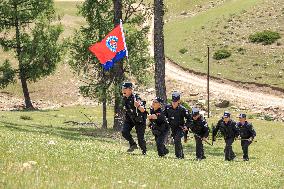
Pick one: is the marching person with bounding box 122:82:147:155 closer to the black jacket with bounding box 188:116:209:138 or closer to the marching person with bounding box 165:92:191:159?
the marching person with bounding box 165:92:191:159

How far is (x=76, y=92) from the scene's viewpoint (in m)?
62.8

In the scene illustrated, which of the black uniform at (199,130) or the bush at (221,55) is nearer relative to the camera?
the black uniform at (199,130)

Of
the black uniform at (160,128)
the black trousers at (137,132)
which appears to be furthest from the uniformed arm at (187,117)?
the black trousers at (137,132)

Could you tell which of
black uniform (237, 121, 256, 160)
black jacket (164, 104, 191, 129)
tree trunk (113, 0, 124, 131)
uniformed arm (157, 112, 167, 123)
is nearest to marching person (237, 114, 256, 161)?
black uniform (237, 121, 256, 160)

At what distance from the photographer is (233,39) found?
254ft

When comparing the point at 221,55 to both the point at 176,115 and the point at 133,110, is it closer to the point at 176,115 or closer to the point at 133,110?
the point at 176,115

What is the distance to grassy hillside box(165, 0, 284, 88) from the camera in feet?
217

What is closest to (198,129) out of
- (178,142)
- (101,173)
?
(178,142)

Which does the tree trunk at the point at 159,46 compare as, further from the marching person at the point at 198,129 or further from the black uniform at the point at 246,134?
the marching person at the point at 198,129

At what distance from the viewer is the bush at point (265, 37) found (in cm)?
7312

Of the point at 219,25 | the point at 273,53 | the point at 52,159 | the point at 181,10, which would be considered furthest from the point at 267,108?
the point at 181,10

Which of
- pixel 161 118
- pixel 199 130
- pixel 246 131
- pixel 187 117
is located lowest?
pixel 246 131

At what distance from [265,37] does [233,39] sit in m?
5.19

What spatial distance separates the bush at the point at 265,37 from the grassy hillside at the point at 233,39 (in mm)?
792
